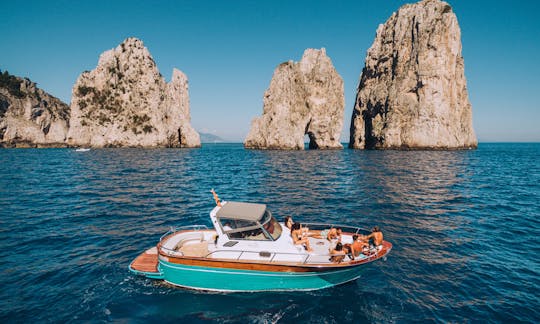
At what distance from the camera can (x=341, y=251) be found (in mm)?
9844

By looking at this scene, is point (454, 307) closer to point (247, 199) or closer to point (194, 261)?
point (194, 261)

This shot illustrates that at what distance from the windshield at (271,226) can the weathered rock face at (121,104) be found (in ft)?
338

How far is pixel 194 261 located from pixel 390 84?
97.1m

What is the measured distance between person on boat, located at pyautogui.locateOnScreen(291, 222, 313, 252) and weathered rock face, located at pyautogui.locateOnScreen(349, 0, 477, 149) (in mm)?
85151

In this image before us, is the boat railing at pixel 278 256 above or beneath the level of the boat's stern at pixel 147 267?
above

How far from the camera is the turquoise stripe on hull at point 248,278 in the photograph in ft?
30.6

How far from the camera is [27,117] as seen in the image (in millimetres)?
107062

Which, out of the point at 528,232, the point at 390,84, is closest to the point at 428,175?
the point at 528,232

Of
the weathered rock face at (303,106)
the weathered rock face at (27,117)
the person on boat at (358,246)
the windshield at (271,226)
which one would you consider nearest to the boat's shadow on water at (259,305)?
the person on boat at (358,246)

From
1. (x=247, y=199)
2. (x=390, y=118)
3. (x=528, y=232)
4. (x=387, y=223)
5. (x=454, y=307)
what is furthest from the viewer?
(x=390, y=118)

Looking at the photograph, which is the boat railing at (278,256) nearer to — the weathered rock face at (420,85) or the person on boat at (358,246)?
the person on boat at (358,246)

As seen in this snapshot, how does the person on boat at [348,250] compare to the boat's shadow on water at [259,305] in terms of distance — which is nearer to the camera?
the boat's shadow on water at [259,305]

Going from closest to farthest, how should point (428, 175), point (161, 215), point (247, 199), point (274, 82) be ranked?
point (161, 215)
point (247, 199)
point (428, 175)
point (274, 82)

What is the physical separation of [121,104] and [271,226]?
112 metres
